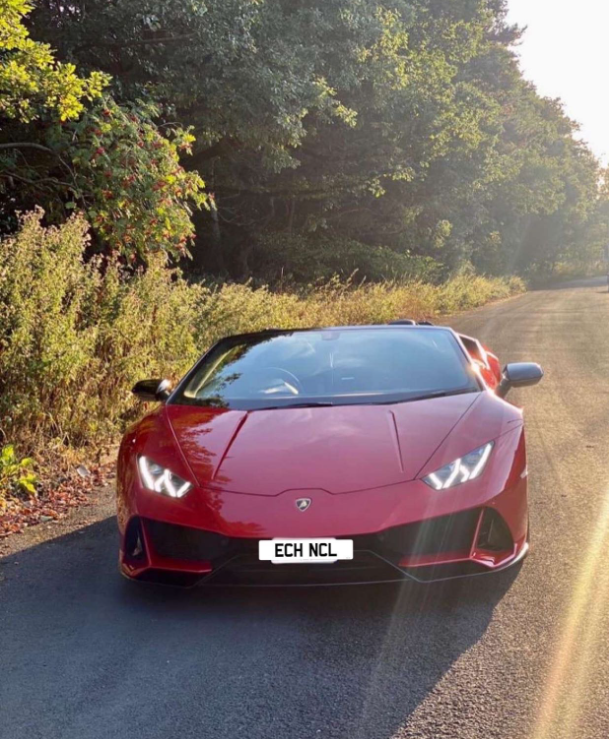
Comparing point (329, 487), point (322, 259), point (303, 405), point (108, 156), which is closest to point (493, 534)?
point (329, 487)

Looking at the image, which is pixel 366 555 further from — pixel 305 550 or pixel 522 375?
pixel 522 375

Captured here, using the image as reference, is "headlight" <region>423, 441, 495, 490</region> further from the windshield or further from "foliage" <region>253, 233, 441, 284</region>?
"foliage" <region>253, 233, 441, 284</region>

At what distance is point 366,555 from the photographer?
3.62 meters

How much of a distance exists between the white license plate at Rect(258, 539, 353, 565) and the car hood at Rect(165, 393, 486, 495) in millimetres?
250

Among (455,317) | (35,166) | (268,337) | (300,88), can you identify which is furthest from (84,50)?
(455,317)

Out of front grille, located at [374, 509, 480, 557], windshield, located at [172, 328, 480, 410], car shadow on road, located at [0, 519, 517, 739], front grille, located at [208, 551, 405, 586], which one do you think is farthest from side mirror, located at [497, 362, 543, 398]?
front grille, located at [208, 551, 405, 586]

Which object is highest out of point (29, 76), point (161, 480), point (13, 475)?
point (29, 76)

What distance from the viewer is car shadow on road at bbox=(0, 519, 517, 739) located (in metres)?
2.89

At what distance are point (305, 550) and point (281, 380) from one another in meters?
1.73

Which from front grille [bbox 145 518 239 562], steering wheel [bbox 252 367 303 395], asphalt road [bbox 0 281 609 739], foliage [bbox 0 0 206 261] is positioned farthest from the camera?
foliage [bbox 0 0 206 261]

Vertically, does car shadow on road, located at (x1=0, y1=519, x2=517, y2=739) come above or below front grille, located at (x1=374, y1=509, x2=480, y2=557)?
below

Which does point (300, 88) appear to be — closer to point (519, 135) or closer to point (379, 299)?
point (379, 299)

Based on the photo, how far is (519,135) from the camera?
200ft

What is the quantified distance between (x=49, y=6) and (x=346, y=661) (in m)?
12.9
